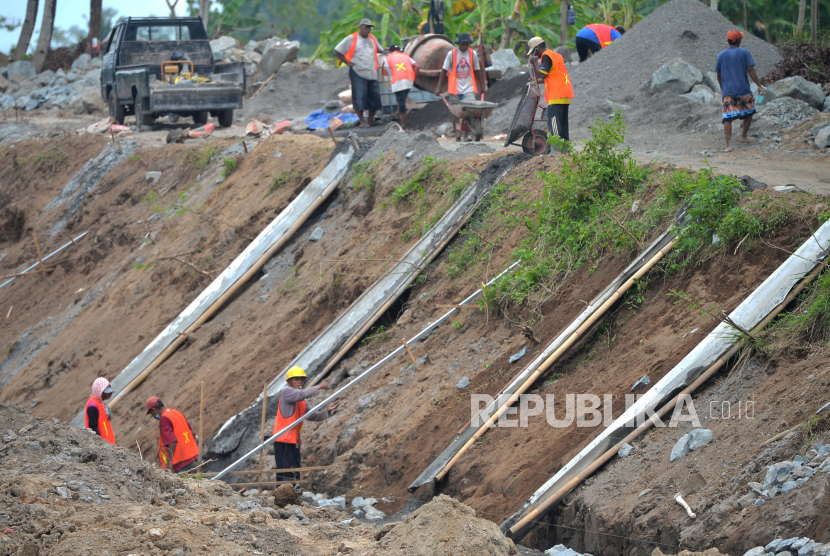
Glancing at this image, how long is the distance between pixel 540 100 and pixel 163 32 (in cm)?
1269

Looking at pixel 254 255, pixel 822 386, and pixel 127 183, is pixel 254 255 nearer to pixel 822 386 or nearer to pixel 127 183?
pixel 127 183

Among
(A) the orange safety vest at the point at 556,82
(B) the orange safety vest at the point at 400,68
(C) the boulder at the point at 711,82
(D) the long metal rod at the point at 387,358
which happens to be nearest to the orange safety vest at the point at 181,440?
(D) the long metal rod at the point at 387,358

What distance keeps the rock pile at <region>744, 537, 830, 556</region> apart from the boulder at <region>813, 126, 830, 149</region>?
7071mm

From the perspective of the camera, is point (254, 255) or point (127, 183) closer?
point (254, 255)

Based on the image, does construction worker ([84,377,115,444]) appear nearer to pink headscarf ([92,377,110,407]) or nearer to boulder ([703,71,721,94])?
pink headscarf ([92,377,110,407])

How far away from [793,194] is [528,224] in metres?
2.26

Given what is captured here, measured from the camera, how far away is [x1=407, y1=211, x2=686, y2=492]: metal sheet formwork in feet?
19.2

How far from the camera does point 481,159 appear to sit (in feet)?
30.1

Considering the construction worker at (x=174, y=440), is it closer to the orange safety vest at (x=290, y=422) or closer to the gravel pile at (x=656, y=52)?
the orange safety vest at (x=290, y=422)

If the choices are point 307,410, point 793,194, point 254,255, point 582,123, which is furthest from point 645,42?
point 307,410

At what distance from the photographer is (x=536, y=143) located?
8.81m

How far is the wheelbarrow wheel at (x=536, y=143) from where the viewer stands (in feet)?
28.8

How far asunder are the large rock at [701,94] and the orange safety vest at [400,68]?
447 centimetres

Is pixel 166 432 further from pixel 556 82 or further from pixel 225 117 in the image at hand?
pixel 225 117
